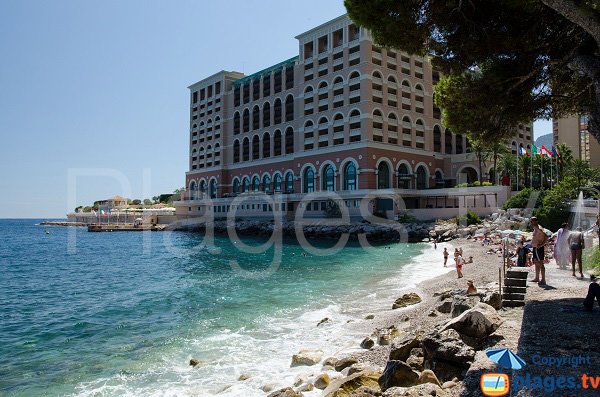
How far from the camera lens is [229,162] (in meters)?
84.6

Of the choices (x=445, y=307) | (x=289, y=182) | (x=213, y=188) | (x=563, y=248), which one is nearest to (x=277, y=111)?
(x=289, y=182)

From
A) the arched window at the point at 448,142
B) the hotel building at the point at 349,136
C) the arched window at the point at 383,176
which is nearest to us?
the hotel building at the point at 349,136

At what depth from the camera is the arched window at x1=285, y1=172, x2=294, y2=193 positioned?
2721 inches

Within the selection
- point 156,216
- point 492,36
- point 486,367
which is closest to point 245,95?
point 156,216

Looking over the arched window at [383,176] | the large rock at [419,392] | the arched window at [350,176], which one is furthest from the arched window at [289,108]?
the large rock at [419,392]

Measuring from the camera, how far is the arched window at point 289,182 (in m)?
69.1

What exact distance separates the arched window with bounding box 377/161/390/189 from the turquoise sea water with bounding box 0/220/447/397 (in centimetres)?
2700

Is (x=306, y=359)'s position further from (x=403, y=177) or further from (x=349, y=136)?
(x=403, y=177)

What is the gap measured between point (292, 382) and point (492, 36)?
10.8 m

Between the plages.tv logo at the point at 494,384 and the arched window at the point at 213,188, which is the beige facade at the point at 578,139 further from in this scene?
the plages.tv logo at the point at 494,384

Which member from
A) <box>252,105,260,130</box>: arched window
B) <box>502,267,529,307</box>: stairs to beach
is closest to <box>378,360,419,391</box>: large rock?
<box>502,267,529,307</box>: stairs to beach

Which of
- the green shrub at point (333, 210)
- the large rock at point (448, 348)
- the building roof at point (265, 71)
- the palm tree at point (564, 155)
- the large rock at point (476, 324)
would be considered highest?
the building roof at point (265, 71)

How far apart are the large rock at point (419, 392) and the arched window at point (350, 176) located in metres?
52.4

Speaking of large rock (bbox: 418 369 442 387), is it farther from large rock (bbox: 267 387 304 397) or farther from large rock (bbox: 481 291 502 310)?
large rock (bbox: 481 291 502 310)
